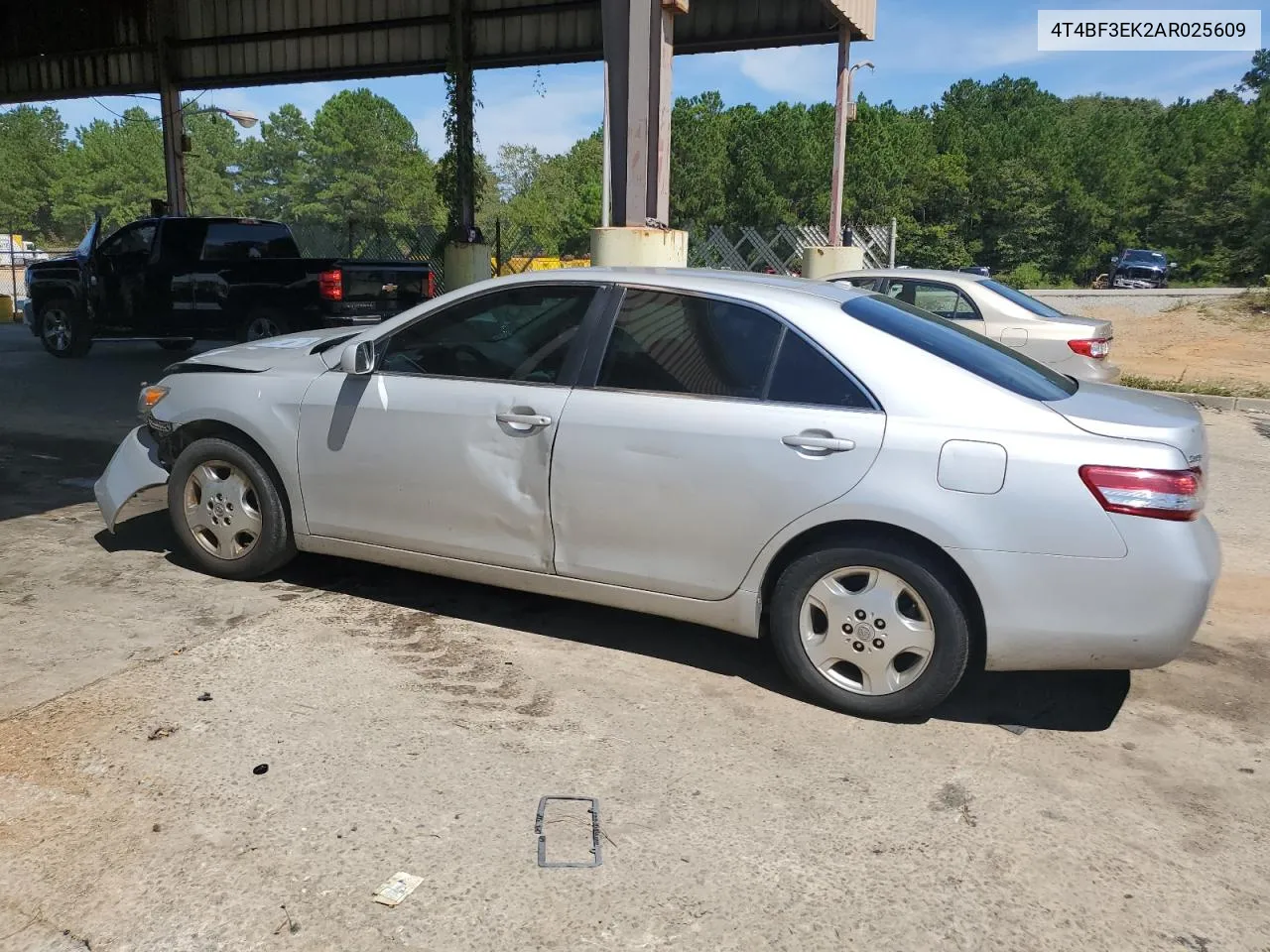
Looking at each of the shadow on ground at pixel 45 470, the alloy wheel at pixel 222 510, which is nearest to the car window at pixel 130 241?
the shadow on ground at pixel 45 470

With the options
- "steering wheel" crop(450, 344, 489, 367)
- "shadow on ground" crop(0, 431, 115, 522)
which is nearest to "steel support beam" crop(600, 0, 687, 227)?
"steering wheel" crop(450, 344, 489, 367)

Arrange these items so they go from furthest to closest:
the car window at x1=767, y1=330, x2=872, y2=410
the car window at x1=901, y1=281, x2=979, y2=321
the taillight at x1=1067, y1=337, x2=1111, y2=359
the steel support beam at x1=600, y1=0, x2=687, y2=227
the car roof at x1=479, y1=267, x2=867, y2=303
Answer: the car window at x1=901, y1=281, x2=979, y2=321 < the taillight at x1=1067, y1=337, x2=1111, y2=359 < the steel support beam at x1=600, y1=0, x2=687, y2=227 < the car roof at x1=479, y1=267, x2=867, y2=303 < the car window at x1=767, y1=330, x2=872, y2=410

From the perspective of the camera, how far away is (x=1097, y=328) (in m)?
9.57

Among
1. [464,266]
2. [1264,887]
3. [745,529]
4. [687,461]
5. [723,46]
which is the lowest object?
[1264,887]

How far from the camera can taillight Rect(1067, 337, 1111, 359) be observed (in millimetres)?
9398

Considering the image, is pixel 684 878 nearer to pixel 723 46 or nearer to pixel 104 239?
pixel 104 239

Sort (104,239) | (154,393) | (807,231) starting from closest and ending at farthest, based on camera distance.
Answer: (154,393)
(104,239)
(807,231)

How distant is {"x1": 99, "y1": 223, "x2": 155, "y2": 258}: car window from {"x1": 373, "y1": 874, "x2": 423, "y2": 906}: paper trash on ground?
39.9 feet

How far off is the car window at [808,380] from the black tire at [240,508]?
2.48m

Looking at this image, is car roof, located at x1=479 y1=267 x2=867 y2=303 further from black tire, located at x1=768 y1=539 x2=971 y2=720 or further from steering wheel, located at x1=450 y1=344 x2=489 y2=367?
black tire, located at x1=768 y1=539 x2=971 y2=720

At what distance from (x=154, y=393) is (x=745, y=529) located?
3227 mm

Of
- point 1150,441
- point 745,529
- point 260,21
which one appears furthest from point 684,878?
point 260,21

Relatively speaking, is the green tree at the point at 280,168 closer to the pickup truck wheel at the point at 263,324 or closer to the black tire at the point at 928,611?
the pickup truck wheel at the point at 263,324

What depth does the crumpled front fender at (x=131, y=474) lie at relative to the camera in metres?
5.27
